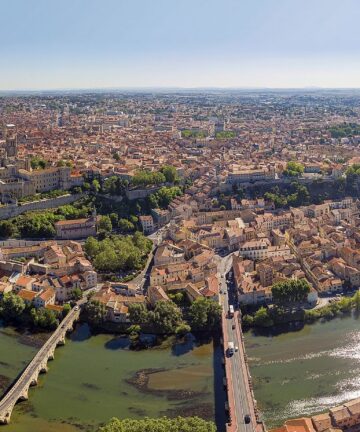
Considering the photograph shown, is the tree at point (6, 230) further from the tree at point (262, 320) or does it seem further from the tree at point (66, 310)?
the tree at point (262, 320)

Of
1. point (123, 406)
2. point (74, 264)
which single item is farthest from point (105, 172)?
point (123, 406)

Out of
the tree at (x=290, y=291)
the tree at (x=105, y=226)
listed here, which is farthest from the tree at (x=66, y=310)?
the tree at (x=105, y=226)

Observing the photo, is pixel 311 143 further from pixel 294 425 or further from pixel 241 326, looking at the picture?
pixel 294 425

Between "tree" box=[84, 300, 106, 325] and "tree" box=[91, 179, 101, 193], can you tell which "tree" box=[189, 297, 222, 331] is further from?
"tree" box=[91, 179, 101, 193]

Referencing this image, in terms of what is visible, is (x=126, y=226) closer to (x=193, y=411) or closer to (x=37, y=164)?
(x=37, y=164)

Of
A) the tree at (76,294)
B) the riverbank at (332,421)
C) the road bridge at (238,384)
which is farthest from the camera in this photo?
the tree at (76,294)

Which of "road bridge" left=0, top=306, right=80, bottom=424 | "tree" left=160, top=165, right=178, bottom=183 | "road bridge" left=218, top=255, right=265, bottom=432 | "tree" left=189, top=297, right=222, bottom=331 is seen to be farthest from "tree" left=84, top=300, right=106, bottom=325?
"tree" left=160, top=165, right=178, bottom=183
